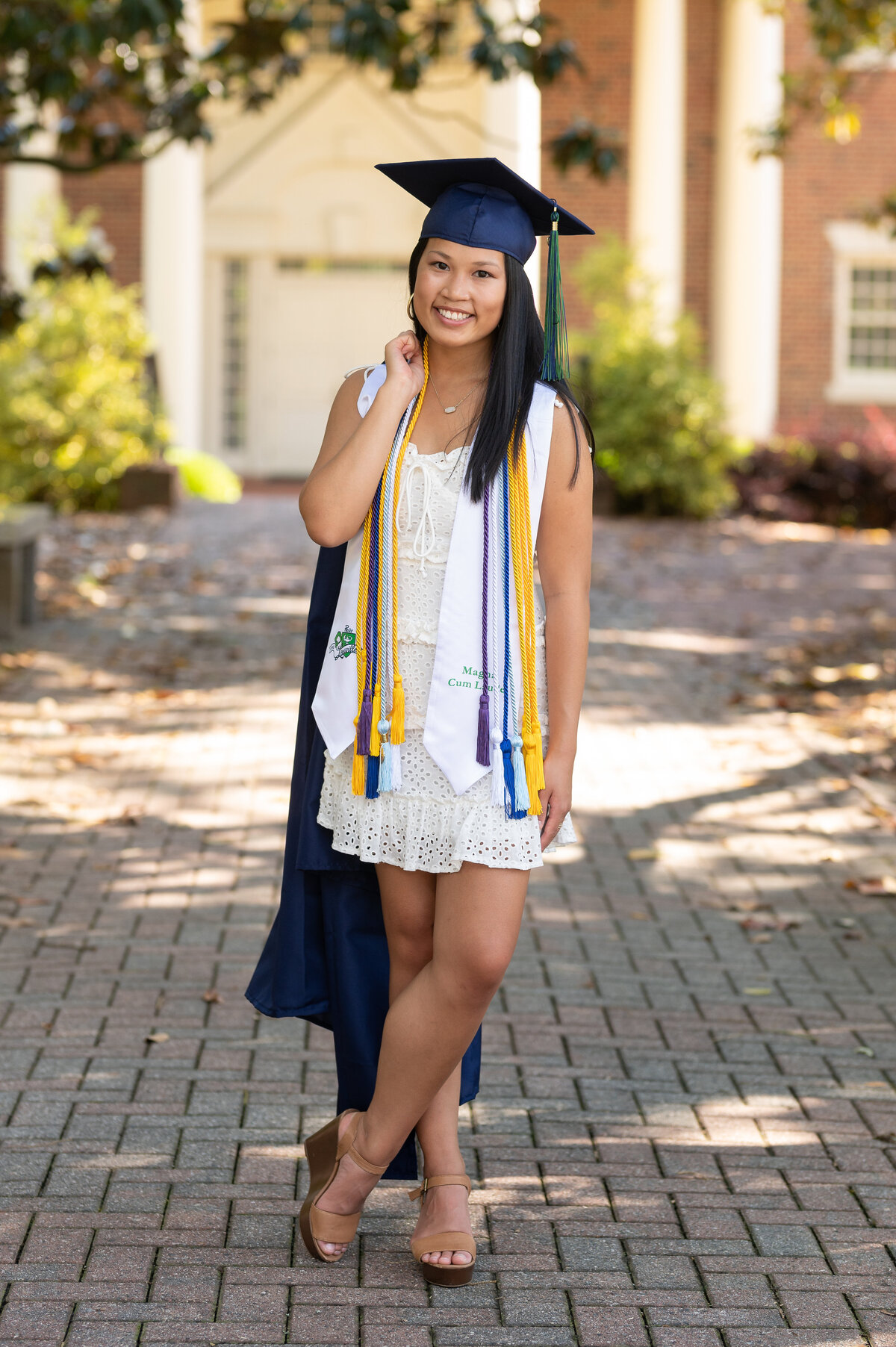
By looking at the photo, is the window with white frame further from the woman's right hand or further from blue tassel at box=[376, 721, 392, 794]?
blue tassel at box=[376, 721, 392, 794]

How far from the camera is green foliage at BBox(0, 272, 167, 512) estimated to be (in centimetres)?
1423

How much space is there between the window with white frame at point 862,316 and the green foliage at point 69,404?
9.43 m

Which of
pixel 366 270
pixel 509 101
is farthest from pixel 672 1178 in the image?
pixel 366 270

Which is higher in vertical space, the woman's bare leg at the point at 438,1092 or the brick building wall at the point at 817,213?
the brick building wall at the point at 817,213

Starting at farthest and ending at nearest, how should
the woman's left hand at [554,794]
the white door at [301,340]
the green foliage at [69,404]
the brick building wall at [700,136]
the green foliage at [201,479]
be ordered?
1. the brick building wall at [700,136]
2. the white door at [301,340]
3. the green foliage at [201,479]
4. the green foliage at [69,404]
5. the woman's left hand at [554,794]

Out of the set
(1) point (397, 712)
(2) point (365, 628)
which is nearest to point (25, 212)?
(2) point (365, 628)

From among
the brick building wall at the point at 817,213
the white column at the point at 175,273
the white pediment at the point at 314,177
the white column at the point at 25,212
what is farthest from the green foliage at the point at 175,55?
the brick building wall at the point at 817,213

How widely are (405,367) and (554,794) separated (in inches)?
31.5

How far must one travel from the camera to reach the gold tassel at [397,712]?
2.77 metres

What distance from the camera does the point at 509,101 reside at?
58.7ft

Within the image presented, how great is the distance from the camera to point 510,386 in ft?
9.10

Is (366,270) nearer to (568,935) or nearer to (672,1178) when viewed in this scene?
(568,935)

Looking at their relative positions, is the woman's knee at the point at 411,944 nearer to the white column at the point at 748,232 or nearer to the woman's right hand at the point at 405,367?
the woman's right hand at the point at 405,367

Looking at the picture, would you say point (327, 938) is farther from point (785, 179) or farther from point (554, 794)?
point (785, 179)
